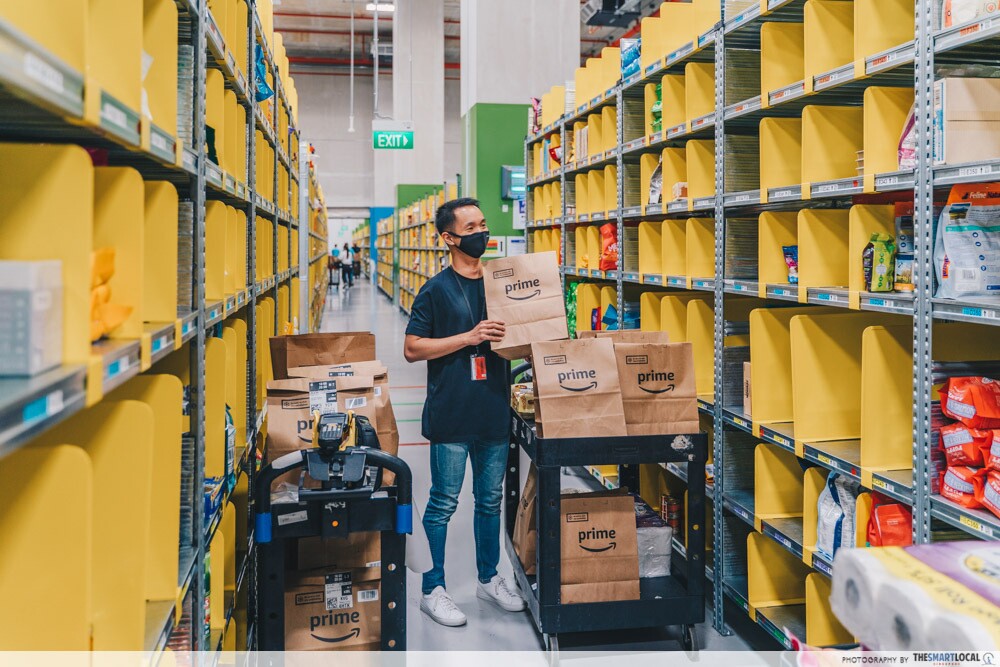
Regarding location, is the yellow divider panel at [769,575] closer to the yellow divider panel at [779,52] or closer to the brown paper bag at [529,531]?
the brown paper bag at [529,531]

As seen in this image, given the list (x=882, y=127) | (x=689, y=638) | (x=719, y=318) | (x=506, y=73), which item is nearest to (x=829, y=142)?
(x=882, y=127)

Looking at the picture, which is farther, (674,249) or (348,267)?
(348,267)

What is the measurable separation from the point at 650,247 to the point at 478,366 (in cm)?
181

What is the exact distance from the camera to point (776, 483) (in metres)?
3.48

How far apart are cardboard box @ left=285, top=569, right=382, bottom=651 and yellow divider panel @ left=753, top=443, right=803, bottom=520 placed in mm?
1628

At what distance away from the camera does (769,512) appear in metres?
3.48

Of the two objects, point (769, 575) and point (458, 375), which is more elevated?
point (458, 375)

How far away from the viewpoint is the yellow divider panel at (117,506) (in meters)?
1.66

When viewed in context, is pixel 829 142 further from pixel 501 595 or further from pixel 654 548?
Answer: pixel 501 595

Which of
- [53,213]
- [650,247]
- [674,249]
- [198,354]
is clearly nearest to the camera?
[53,213]

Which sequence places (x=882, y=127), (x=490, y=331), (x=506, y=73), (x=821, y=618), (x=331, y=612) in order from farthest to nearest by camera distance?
(x=506, y=73)
(x=490, y=331)
(x=821, y=618)
(x=331, y=612)
(x=882, y=127)

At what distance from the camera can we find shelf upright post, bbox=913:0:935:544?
244 centimetres

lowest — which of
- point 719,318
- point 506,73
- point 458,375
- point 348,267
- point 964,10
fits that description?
point 458,375

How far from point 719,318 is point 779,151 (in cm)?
77
